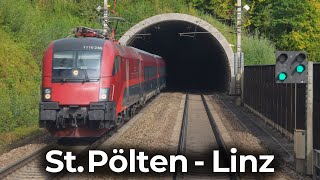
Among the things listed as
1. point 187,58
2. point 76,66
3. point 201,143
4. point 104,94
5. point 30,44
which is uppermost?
point 187,58

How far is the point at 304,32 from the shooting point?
61.6 meters

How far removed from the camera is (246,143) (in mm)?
17641

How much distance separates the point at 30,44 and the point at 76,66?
634 inches

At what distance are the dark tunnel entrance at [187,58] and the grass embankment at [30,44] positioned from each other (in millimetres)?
2831

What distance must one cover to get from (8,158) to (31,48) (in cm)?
1806

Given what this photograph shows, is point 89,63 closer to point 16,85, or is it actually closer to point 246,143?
point 246,143

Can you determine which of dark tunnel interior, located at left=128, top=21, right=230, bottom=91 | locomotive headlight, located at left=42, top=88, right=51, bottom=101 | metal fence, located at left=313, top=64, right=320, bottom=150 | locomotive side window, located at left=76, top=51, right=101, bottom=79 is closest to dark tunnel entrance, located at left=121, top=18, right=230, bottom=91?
dark tunnel interior, located at left=128, top=21, right=230, bottom=91

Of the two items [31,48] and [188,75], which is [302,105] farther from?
[188,75]

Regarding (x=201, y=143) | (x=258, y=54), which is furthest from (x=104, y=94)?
(x=258, y=54)

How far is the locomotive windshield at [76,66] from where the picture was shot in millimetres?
16453

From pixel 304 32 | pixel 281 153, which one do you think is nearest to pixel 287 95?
pixel 281 153

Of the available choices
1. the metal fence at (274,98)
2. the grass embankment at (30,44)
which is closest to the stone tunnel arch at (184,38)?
the grass embankment at (30,44)

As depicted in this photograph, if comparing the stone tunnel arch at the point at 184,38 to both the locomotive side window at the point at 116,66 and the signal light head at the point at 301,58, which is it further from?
the signal light head at the point at 301,58

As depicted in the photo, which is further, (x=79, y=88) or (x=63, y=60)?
(x=63, y=60)
